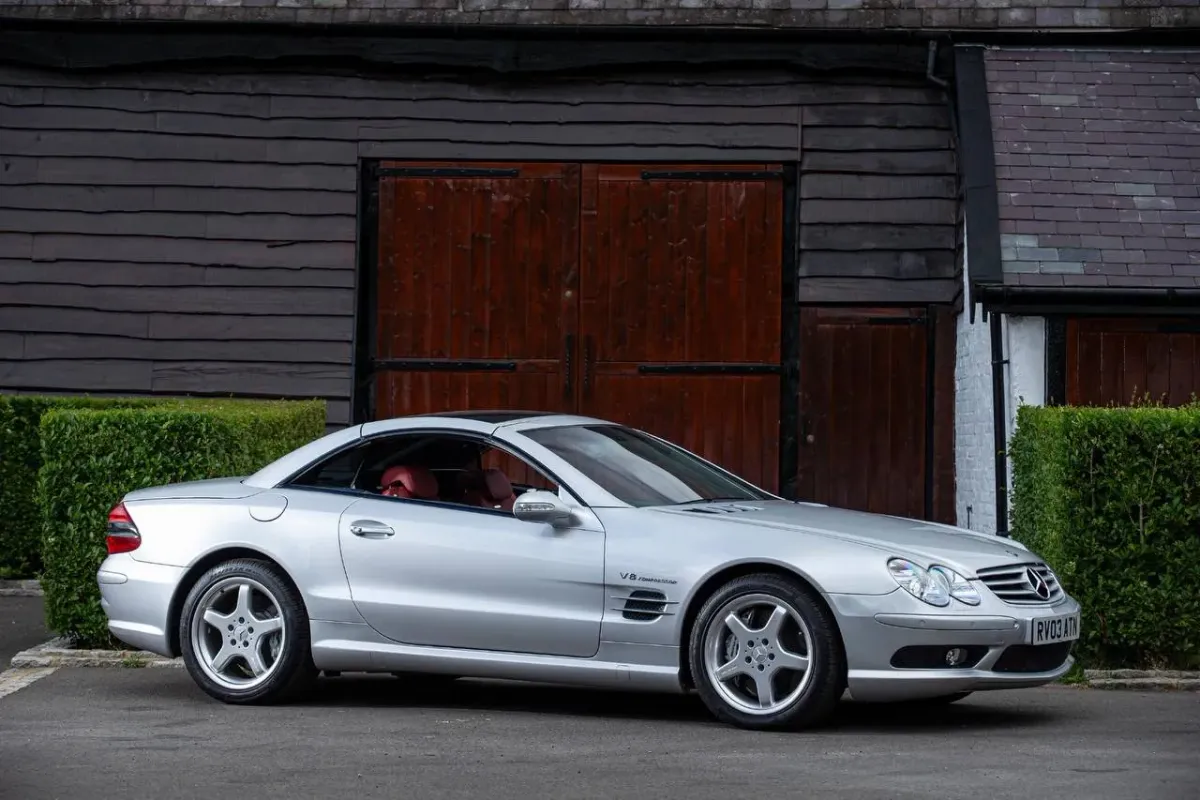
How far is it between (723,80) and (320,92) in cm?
337

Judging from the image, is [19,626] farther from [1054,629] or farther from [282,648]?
[1054,629]

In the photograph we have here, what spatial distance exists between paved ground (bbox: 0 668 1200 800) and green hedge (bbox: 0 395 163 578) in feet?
14.4

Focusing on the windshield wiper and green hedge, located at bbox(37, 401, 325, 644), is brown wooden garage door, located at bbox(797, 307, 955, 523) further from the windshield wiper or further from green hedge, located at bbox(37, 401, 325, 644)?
the windshield wiper

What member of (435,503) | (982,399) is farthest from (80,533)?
(982,399)

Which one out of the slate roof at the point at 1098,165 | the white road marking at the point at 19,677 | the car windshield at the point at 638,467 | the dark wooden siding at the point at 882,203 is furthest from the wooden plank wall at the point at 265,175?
the car windshield at the point at 638,467

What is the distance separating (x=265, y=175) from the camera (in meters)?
15.6

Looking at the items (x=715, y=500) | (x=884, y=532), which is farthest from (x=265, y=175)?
(x=884, y=532)

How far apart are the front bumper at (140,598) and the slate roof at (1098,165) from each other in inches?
282

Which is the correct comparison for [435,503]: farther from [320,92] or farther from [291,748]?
[320,92]

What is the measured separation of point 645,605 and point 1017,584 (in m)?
1.60

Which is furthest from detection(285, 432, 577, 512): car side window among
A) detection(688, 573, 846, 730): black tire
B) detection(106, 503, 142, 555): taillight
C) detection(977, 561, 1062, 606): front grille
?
detection(977, 561, 1062, 606): front grille

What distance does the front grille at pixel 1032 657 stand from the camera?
7883 millimetres

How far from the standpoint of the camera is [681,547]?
26.5ft

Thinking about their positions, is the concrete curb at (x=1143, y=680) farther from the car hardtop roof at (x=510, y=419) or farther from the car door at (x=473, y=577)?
the car door at (x=473, y=577)
